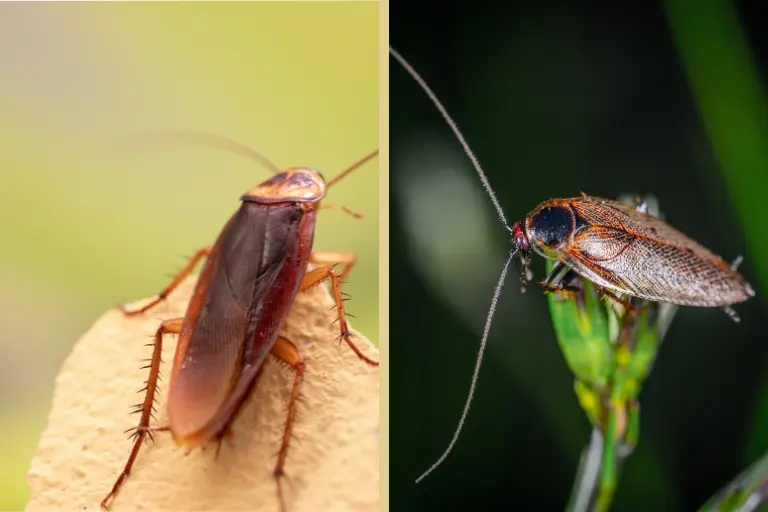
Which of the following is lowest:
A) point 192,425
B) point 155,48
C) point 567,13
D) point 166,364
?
point 192,425

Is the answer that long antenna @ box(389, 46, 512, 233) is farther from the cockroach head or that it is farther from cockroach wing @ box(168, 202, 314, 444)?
cockroach wing @ box(168, 202, 314, 444)

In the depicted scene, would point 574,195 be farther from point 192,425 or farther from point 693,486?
point 192,425

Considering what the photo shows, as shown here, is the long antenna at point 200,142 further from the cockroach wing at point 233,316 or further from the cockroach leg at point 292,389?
the cockroach leg at point 292,389

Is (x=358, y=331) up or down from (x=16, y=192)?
down

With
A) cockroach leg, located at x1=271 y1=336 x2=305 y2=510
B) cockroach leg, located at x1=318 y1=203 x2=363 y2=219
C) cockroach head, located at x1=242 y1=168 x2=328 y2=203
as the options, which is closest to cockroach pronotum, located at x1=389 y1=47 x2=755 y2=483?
cockroach leg, located at x1=318 y1=203 x2=363 y2=219

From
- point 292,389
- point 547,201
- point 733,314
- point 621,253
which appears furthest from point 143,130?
point 733,314

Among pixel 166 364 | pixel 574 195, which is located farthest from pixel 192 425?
pixel 574 195
